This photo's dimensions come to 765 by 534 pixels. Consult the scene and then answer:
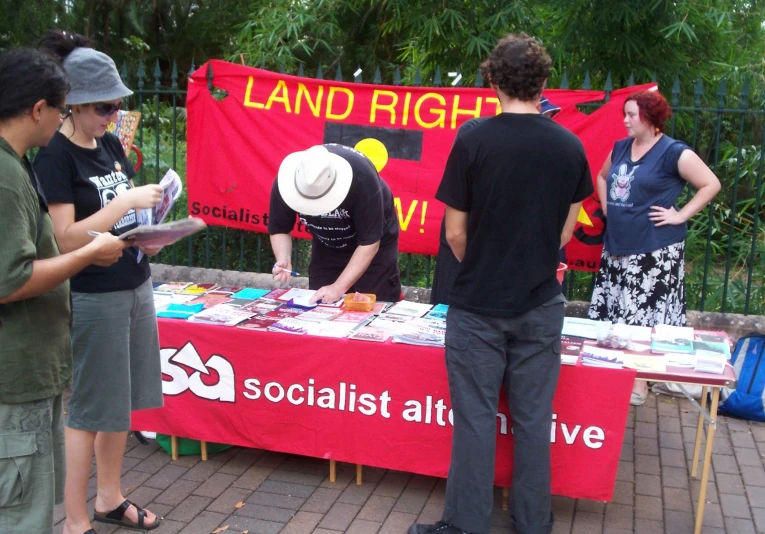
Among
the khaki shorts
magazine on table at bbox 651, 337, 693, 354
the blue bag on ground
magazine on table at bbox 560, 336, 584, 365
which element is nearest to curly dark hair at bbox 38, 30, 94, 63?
the khaki shorts

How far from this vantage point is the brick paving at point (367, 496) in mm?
3287

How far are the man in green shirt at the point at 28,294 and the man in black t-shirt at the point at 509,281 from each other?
130 cm

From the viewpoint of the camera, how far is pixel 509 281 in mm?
2873

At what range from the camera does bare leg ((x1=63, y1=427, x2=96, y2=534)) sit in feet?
9.65

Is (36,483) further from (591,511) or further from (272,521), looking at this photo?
(591,511)

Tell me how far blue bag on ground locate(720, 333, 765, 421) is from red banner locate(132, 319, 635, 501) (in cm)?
169

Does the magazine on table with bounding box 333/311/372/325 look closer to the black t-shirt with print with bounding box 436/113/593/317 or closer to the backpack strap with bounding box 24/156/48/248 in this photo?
the black t-shirt with print with bounding box 436/113/593/317

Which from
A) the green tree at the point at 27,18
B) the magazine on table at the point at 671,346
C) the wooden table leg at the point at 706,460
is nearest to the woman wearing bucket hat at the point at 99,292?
the magazine on table at the point at 671,346

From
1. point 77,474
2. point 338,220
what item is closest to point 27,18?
point 338,220

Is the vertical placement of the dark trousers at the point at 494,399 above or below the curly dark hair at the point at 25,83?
below

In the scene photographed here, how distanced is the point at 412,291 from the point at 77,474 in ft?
10.3

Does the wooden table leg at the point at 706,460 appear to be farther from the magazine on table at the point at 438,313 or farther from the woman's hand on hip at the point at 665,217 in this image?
the woman's hand on hip at the point at 665,217

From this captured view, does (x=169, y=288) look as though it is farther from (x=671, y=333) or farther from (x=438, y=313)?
(x=671, y=333)

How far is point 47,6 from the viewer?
7.32 m
